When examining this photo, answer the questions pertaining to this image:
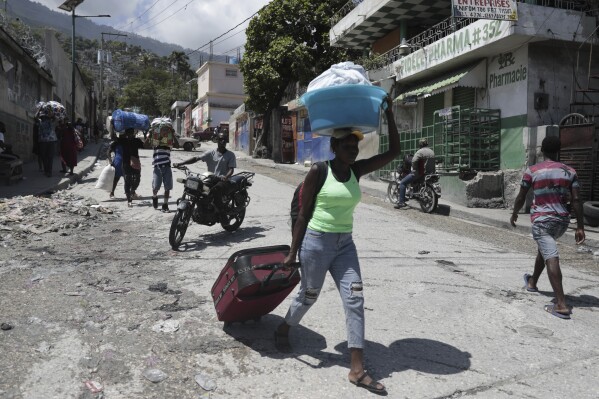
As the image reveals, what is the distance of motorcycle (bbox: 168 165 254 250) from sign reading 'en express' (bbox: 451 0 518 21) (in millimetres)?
6394

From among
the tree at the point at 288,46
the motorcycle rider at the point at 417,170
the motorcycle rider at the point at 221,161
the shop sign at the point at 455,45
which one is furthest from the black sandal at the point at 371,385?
the tree at the point at 288,46

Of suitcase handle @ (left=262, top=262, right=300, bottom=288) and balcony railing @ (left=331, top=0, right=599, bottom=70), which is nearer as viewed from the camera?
suitcase handle @ (left=262, top=262, right=300, bottom=288)

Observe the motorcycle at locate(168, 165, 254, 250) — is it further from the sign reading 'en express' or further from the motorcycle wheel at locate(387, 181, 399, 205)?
the sign reading 'en express'

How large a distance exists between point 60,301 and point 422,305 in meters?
3.39

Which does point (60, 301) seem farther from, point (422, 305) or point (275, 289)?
point (422, 305)

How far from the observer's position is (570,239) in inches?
366

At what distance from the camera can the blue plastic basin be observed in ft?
10.8

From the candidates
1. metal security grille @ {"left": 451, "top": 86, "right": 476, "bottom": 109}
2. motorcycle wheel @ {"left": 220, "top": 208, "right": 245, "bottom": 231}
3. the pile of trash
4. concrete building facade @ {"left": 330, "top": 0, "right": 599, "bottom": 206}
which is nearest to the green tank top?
motorcycle wheel @ {"left": 220, "top": 208, "right": 245, "bottom": 231}

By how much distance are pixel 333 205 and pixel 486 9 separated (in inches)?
390

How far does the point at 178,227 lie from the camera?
676 cm

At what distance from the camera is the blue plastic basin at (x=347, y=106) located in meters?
3.28

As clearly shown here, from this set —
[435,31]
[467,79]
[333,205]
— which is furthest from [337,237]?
[435,31]

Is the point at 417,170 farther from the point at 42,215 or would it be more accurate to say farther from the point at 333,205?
the point at 333,205

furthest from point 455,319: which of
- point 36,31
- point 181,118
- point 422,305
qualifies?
point 181,118
